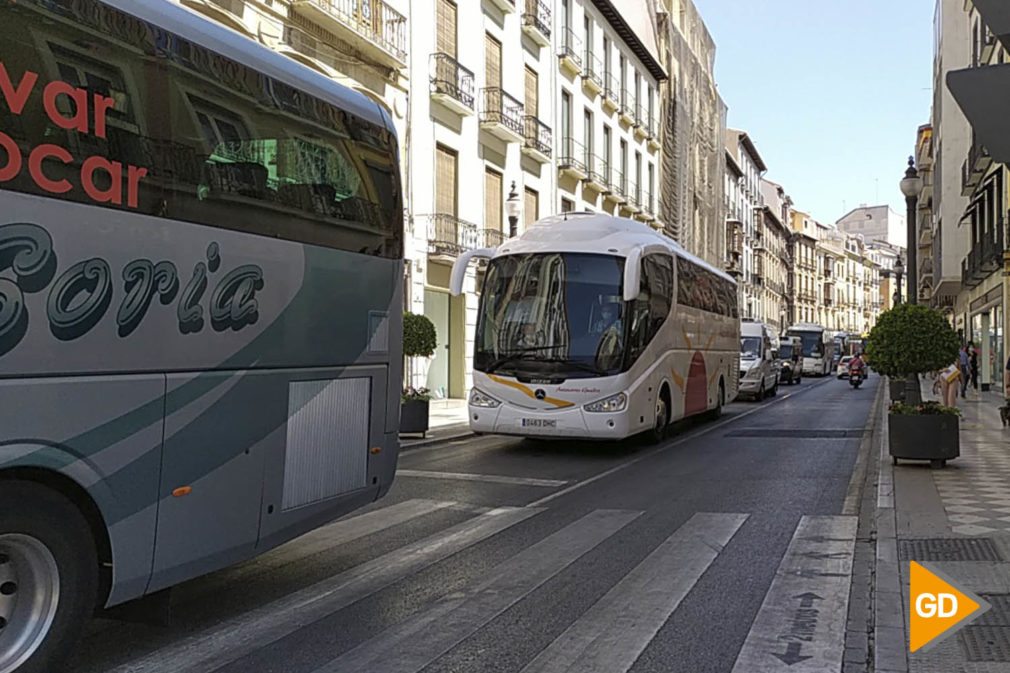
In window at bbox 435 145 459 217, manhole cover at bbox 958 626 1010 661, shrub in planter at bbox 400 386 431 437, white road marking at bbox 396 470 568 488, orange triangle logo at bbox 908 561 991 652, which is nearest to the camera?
manhole cover at bbox 958 626 1010 661

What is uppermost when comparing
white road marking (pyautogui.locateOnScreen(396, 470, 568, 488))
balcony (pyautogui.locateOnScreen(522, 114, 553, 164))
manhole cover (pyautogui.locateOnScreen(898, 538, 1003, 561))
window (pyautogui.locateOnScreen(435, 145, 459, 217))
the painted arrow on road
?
balcony (pyautogui.locateOnScreen(522, 114, 553, 164))

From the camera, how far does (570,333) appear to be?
43.8ft

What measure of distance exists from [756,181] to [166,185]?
276 ft

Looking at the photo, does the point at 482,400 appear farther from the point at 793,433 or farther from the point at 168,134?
the point at 168,134

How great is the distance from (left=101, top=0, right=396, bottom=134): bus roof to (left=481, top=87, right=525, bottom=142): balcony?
67.6 ft

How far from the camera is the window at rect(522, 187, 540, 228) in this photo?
1207 inches

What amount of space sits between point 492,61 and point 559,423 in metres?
17.5

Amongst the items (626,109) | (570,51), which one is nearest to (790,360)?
(626,109)

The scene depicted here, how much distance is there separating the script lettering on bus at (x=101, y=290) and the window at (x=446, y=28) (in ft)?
66.9

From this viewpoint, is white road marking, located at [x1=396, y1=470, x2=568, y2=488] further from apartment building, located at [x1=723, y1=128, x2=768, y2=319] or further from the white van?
apartment building, located at [x1=723, y1=128, x2=768, y2=319]

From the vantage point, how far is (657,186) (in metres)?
47.1

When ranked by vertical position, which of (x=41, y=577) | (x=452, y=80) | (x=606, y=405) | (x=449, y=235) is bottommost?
(x=41, y=577)

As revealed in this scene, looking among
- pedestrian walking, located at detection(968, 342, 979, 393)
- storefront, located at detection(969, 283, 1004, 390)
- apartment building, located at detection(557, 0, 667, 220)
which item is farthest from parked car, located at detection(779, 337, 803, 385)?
pedestrian walking, located at detection(968, 342, 979, 393)

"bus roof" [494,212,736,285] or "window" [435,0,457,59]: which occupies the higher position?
"window" [435,0,457,59]
